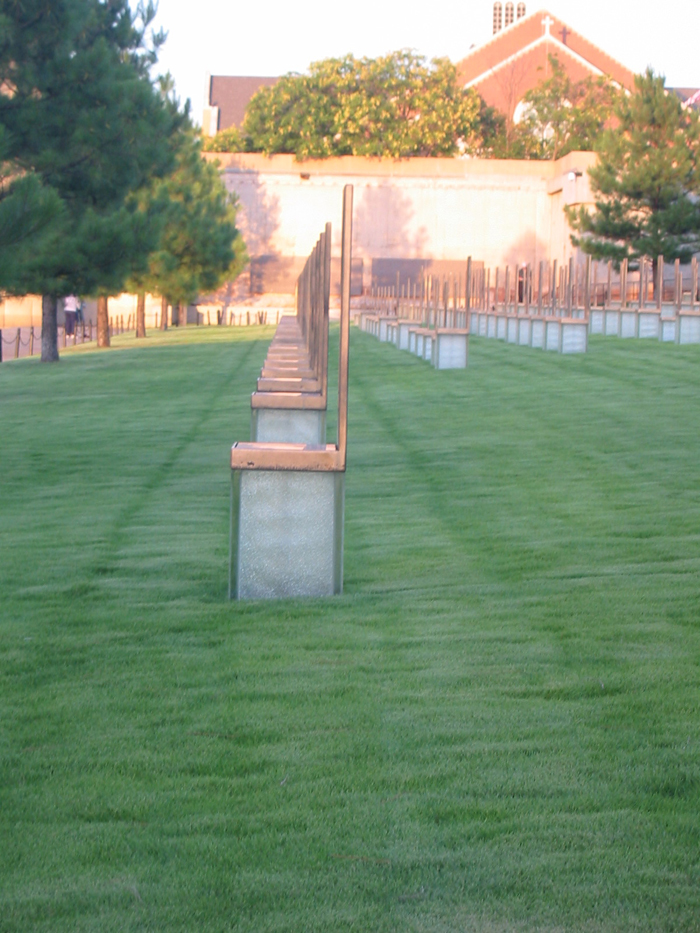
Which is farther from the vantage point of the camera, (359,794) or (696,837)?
(359,794)

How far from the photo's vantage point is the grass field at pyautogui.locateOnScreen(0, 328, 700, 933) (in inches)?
113

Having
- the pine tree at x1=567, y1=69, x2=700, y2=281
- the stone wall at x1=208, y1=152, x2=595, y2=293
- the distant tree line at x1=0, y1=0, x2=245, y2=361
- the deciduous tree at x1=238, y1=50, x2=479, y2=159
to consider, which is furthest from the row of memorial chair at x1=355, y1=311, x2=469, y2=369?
the deciduous tree at x1=238, y1=50, x2=479, y2=159

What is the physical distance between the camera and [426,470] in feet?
31.5

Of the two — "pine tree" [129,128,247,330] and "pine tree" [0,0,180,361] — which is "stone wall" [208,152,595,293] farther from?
"pine tree" [0,0,180,361]

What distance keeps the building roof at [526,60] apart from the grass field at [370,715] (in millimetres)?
69582

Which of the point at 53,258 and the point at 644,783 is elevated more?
the point at 53,258

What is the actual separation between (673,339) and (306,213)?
38.3 m

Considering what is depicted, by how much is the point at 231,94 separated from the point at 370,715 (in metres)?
92.8

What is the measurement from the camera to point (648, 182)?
41.8m

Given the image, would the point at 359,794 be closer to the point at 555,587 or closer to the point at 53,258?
the point at 555,587

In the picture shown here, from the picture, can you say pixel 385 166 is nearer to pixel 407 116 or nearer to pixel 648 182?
pixel 407 116

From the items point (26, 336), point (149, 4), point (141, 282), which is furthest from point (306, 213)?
point (149, 4)

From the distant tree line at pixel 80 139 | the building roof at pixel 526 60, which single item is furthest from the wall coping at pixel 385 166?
the distant tree line at pixel 80 139

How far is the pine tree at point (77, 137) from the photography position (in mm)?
17141
